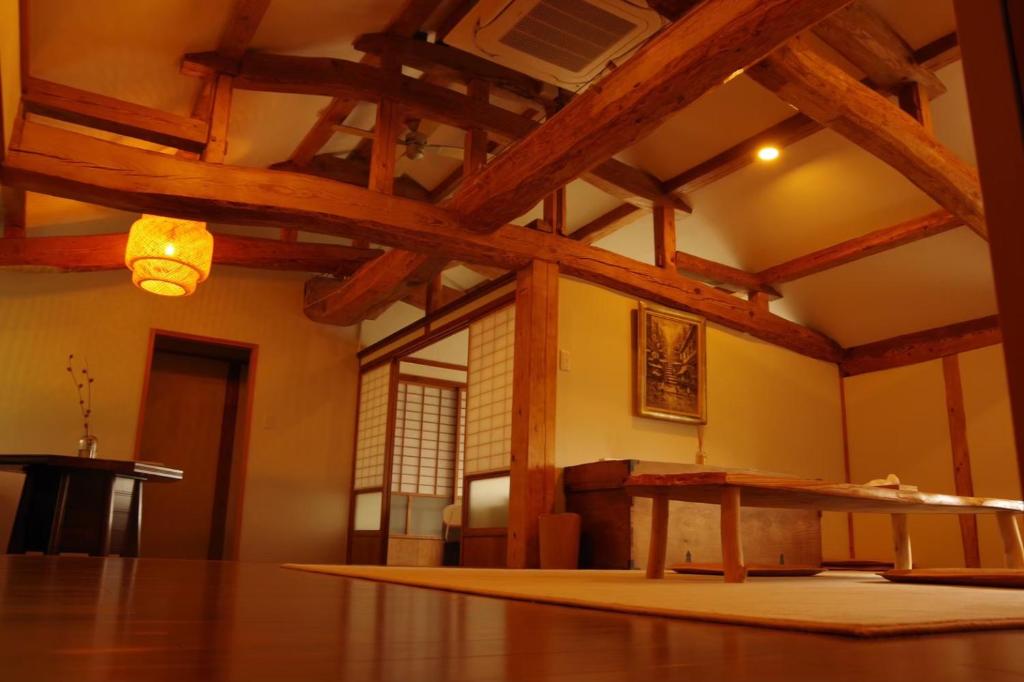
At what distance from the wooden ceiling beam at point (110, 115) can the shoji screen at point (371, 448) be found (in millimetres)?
A: 3193

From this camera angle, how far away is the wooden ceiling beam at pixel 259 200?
3516 millimetres

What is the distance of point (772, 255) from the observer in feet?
20.3

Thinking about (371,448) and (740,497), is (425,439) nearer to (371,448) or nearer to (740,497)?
(371,448)

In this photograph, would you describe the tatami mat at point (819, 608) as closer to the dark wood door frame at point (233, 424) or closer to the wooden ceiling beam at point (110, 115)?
the wooden ceiling beam at point (110, 115)

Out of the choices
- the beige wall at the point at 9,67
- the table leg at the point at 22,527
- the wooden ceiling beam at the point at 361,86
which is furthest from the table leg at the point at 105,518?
the wooden ceiling beam at the point at 361,86

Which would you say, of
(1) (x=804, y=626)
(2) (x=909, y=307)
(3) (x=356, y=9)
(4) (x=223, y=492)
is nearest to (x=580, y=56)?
(3) (x=356, y=9)

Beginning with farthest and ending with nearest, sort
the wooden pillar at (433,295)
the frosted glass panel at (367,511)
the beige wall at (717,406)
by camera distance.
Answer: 1. the frosted glass panel at (367,511)
2. the wooden pillar at (433,295)
3. the beige wall at (717,406)

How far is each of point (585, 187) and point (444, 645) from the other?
5235 millimetres

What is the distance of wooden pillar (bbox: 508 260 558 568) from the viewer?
4434 mm

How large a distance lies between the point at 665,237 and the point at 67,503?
4.05 m

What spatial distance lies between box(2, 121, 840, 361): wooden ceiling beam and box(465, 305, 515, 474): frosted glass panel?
669mm

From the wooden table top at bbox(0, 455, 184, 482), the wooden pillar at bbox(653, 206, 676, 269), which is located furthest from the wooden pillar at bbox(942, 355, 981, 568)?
the wooden table top at bbox(0, 455, 184, 482)

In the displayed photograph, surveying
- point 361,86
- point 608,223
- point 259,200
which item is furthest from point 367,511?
point 361,86

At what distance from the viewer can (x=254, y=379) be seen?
677cm
